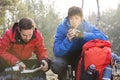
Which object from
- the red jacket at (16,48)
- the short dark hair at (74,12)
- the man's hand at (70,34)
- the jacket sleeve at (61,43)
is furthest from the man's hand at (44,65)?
the short dark hair at (74,12)

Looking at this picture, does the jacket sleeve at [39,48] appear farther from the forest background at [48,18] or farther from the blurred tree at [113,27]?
the blurred tree at [113,27]

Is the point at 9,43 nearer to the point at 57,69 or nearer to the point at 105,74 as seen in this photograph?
the point at 57,69

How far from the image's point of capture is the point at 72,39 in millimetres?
4473

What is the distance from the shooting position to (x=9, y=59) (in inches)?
192

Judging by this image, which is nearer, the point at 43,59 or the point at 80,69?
the point at 80,69

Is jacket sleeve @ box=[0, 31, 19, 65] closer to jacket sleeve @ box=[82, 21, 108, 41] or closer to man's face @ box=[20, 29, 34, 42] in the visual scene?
man's face @ box=[20, 29, 34, 42]


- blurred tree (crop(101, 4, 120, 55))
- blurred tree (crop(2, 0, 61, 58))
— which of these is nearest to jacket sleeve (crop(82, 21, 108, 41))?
blurred tree (crop(101, 4, 120, 55))

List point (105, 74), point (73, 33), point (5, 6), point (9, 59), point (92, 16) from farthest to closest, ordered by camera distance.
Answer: point (92, 16)
point (5, 6)
point (9, 59)
point (73, 33)
point (105, 74)

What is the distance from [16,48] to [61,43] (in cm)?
69

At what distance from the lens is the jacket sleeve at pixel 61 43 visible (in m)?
4.50

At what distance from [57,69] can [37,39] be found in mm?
655

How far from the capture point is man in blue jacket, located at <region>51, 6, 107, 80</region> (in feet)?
14.7

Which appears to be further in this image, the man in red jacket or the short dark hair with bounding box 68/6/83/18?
the man in red jacket

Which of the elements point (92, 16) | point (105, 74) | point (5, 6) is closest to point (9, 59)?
point (105, 74)
